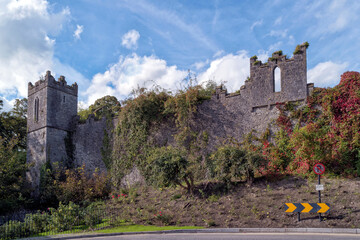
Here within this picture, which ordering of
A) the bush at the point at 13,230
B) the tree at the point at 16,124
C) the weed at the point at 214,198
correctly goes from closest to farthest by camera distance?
the bush at the point at 13,230 → the weed at the point at 214,198 → the tree at the point at 16,124

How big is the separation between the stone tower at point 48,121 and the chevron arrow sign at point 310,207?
19.0 metres

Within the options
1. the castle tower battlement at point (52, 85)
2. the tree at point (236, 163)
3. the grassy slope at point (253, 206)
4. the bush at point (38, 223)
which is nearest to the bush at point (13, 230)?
the bush at point (38, 223)

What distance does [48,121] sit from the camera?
2533cm

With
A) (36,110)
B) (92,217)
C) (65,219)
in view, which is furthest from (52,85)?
(92,217)

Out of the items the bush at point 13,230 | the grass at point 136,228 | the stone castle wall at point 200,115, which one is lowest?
the bush at point 13,230

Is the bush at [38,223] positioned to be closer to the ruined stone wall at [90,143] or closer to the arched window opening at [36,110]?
the ruined stone wall at [90,143]

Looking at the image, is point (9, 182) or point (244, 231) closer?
point (244, 231)

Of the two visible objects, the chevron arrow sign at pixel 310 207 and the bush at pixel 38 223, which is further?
the bush at pixel 38 223

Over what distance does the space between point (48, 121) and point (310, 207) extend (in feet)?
67.8

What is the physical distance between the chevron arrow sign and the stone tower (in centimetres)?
1903

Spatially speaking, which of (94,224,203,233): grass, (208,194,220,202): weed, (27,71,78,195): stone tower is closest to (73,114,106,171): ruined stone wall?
(27,71,78,195): stone tower

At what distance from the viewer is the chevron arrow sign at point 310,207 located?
37.9 feet

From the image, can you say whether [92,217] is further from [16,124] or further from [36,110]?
[16,124]

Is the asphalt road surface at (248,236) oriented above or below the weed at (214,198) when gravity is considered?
below
